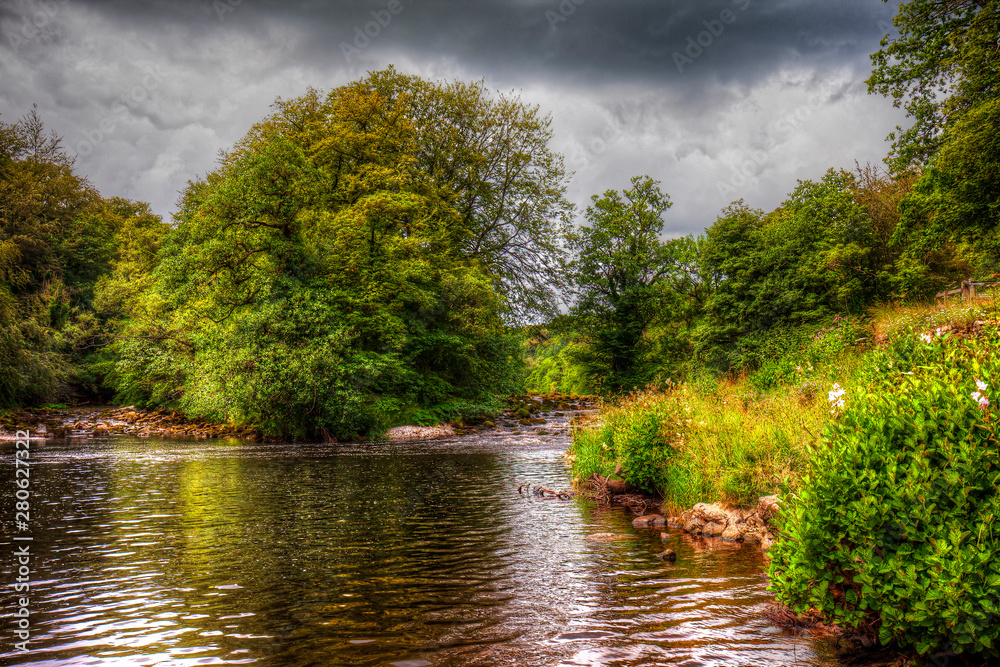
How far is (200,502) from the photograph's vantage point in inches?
527

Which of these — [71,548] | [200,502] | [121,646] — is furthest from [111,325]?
[121,646]

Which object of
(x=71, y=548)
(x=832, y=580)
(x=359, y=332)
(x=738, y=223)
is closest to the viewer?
(x=832, y=580)

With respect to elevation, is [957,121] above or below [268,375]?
above

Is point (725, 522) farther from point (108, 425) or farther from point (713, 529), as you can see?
point (108, 425)

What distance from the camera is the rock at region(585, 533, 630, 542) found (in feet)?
33.6

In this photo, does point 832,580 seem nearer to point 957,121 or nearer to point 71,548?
point 71,548

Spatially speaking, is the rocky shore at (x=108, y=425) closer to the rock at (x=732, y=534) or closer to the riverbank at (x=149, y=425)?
the riverbank at (x=149, y=425)

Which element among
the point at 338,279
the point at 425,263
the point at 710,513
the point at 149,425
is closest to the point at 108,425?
the point at 149,425

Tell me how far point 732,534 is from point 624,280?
41949 millimetres

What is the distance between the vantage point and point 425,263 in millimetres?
36062

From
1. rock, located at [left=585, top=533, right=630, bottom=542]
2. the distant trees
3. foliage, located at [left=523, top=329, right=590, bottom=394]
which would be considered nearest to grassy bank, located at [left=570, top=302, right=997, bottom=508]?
rock, located at [left=585, top=533, right=630, bottom=542]

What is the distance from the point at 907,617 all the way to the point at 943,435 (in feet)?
4.85

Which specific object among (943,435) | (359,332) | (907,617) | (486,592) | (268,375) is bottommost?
(486,592)

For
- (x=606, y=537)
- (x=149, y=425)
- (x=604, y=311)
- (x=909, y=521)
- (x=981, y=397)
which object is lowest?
(x=606, y=537)
